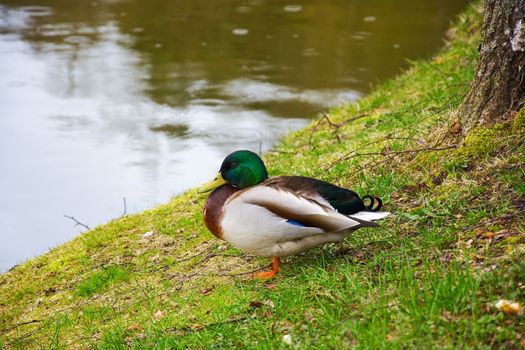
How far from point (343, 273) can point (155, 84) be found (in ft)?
23.3

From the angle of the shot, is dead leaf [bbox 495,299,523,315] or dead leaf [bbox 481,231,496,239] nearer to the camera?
dead leaf [bbox 495,299,523,315]

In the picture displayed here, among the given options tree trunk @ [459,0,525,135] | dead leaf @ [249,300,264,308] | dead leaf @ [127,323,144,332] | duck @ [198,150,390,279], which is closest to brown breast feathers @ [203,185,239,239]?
duck @ [198,150,390,279]

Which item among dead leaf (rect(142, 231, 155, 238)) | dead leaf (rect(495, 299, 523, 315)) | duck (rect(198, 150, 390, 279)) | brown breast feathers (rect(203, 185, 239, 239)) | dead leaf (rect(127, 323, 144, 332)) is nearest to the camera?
dead leaf (rect(495, 299, 523, 315))

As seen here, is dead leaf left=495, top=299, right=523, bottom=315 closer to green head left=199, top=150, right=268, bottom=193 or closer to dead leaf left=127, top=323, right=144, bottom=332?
green head left=199, top=150, right=268, bottom=193

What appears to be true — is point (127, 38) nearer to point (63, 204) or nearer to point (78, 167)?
point (78, 167)

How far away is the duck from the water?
3.07m

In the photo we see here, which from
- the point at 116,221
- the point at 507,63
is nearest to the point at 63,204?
the point at 116,221

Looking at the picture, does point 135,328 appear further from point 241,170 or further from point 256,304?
point 241,170

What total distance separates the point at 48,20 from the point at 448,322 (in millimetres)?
11736

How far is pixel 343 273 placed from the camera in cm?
360

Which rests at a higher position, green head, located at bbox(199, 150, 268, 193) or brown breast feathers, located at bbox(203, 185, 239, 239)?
green head, located at bbox(199, 150, 268, 193)

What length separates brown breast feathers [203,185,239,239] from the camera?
153 inches

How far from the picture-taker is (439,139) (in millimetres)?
4855

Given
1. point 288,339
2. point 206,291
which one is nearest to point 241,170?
point 206,291
